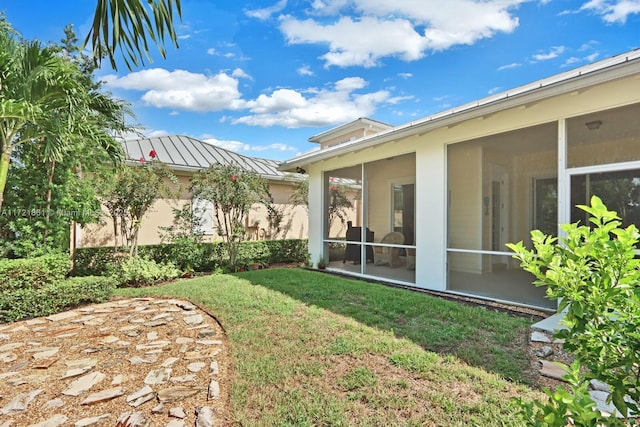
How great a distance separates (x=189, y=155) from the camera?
1187 centimetres

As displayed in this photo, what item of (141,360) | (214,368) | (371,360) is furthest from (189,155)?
(371,360)

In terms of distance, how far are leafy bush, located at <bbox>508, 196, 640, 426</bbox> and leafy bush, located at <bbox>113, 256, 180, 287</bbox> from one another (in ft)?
26.5

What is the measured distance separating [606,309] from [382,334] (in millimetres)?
3086

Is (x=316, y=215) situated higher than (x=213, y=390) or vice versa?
(x=316, y=215)

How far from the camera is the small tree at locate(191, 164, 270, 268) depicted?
29.2 feet

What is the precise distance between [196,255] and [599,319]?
8.98 meters

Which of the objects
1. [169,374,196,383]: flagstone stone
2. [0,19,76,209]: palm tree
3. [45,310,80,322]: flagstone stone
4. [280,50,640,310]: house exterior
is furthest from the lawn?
[0,19,76,209]: palm tree

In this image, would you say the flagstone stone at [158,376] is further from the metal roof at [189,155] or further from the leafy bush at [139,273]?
the metal roof at [189,155]

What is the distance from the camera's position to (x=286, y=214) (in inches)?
501

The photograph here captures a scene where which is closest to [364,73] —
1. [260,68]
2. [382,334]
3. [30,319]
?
[260,68]

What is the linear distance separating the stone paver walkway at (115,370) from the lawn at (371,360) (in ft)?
1.04

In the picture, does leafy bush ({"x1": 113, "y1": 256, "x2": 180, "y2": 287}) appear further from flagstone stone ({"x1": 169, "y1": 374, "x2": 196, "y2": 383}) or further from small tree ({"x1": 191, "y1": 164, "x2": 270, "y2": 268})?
flagstone stone ({"x1": 169, "y1": 374, "x2": 196, "y2": 383})

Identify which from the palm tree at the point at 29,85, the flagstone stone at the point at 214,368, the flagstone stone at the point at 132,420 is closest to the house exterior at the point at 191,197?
the palm tree at the point at 29,85

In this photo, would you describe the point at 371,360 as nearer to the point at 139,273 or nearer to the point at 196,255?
the point at 139,273
